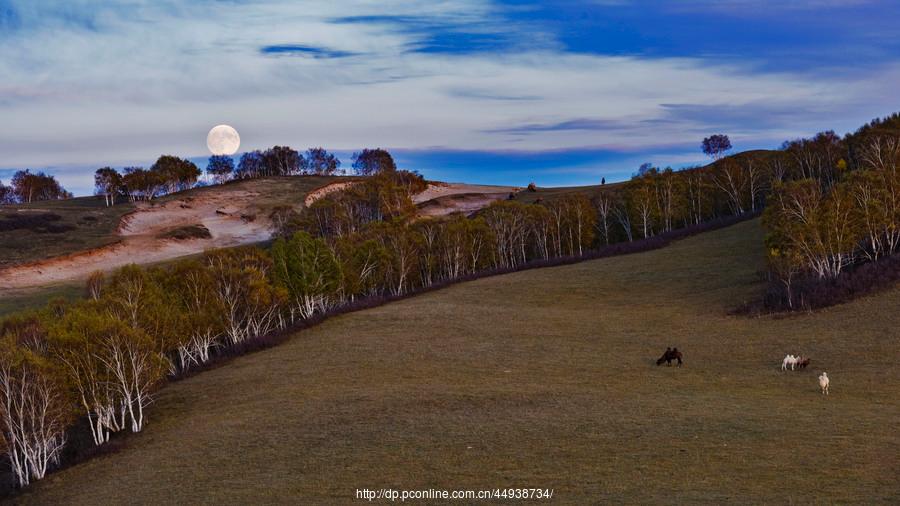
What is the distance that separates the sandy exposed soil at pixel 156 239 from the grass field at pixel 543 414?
78340 millimetres

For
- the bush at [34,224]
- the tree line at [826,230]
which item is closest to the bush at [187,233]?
the bush at [34,224]

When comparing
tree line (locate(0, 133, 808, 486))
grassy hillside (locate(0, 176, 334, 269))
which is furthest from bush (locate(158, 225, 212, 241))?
tree line (locate(0, 133, 808, 486))

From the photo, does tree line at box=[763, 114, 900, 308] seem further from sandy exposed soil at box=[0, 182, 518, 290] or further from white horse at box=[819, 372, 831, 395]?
sandy exposed soil at box=[0, 182, 518, 290]

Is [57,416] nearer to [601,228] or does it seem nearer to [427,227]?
[427,227]

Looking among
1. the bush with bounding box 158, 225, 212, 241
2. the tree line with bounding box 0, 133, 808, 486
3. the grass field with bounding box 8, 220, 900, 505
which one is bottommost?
the grass field with bounding box 8, 220, 900, 505

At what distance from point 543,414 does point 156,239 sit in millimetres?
137688

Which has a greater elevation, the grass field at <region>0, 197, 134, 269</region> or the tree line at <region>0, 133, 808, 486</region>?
the grass field at <region>0, 197, 134, 269</region>

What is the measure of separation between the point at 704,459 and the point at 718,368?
21.7 m

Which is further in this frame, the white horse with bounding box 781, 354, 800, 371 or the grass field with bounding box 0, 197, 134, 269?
the grass field with bounding box 0, 197, 134, 269

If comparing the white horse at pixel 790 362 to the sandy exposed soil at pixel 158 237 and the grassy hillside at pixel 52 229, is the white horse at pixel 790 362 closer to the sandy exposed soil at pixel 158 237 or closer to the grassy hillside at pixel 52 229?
the sandy exposed soil at pixel 158 237

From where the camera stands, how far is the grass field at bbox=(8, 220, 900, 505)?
26688mm

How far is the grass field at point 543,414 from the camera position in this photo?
2669 centimetres

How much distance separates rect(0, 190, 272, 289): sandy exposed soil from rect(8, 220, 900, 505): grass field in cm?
7834

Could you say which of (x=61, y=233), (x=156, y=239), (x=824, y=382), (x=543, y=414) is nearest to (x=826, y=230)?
(x=824, y=382)
